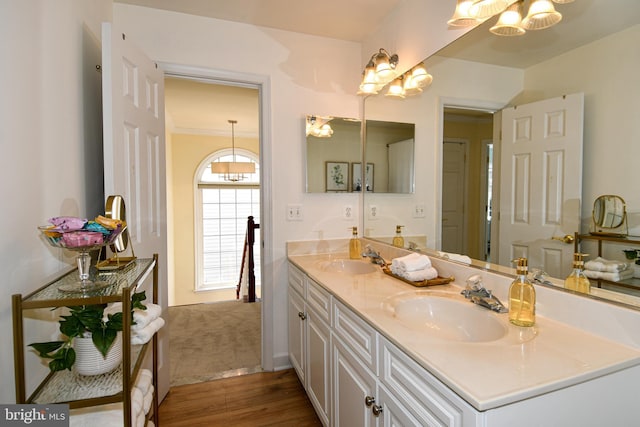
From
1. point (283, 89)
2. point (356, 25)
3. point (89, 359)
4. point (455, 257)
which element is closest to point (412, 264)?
point (455, 257)

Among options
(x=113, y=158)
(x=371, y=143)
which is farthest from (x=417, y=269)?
(x=113, y=158)

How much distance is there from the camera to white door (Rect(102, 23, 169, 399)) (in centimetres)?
132

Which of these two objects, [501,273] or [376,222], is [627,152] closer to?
[501,273]

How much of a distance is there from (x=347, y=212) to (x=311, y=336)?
1023 mm

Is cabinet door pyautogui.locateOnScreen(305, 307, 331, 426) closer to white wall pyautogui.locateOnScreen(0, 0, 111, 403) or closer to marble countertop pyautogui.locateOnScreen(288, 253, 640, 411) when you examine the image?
marble countertop pyautogui.locateOnScreen(288, 253, 640, 411)

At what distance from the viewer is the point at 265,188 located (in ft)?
7.37

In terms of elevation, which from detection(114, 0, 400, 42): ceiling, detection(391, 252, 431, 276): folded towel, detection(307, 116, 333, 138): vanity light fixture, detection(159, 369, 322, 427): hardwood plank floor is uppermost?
detection(114, 0, 400, 42): ceiling

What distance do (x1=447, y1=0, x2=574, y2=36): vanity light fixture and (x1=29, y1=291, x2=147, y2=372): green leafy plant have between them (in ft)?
5.67

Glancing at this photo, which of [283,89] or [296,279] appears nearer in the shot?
[296,279]

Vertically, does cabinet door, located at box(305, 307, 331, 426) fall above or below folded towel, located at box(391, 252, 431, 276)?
below

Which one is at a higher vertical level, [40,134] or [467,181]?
[40,134]

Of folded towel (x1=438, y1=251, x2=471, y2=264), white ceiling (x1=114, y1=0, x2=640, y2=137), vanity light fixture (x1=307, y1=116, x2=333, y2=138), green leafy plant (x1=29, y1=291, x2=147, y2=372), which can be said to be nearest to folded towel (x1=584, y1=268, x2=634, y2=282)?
folded towel (x1=438, y1=251, x2=471, y2=264)

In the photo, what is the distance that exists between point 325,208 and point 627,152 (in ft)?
5.63

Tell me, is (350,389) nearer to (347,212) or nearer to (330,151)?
(347,212)
